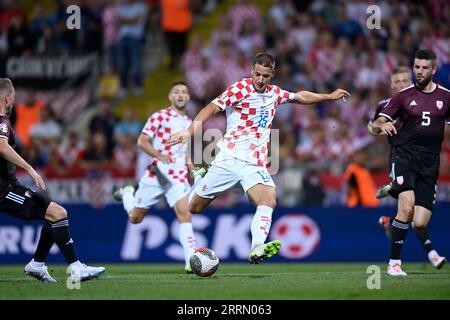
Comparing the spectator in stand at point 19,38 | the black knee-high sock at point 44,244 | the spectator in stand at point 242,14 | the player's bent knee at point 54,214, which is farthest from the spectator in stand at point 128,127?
the player's bent knee at point 54,214

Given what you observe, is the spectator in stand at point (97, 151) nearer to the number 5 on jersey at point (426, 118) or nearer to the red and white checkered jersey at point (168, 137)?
the red and white checkered jersey at point (168, 137)

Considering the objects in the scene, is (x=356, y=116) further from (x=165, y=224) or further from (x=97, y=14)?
(x=97, y=14)

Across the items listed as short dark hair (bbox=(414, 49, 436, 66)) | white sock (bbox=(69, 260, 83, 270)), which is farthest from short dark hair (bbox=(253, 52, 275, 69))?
white sock (bbox=(69, 260, 83, 270))

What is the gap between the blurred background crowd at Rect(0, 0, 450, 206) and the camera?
20.0 metres

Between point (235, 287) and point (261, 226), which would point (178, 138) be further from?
point (235, 287)

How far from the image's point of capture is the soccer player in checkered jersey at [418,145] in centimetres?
1201

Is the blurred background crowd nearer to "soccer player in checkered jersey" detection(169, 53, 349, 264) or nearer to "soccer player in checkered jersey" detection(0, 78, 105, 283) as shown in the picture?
"soccer player in checkered jersey" detection(169, 53, 349, 264)

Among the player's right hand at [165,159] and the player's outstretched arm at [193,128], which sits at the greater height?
the player's outstretched arm at [193,128]

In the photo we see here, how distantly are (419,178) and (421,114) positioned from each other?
0.82 m

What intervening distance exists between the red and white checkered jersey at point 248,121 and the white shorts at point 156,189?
248cm

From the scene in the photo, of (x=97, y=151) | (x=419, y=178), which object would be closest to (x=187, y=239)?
(x=419, y=178)

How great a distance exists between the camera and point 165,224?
714 inches
